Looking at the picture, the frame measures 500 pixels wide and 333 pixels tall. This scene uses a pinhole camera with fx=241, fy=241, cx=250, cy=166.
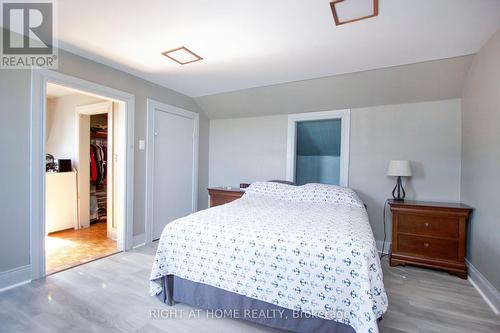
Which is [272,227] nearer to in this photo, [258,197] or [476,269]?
[258,197]

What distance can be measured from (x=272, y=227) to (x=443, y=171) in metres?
2.44

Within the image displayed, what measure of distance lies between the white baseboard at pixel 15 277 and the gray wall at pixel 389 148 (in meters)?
2.89

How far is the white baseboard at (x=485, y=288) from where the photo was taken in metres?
1.87

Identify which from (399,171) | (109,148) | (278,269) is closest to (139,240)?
(109,148)

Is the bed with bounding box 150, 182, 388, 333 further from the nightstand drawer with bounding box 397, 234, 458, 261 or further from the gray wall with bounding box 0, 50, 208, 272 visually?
the gray wall with bounding box 0, 50, 208, 272

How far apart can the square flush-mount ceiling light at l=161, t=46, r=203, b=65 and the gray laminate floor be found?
7.31ft

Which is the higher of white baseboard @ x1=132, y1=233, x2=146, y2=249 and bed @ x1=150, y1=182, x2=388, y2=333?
bed @ x1=150, y1=182, x2=388, y2=333

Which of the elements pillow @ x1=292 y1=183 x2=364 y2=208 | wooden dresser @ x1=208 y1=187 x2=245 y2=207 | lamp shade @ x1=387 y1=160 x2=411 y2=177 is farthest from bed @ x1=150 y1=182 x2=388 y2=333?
wooden dresser @ x1=208 y1=187 x2=245 y2=207

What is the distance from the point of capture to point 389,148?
3.13 metres

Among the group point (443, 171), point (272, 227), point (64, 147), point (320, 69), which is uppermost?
point (320, 69)

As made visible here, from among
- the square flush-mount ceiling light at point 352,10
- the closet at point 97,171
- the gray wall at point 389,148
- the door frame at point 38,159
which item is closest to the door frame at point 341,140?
the gray wall at point 389,148

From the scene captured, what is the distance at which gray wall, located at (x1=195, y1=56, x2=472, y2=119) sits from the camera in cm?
257

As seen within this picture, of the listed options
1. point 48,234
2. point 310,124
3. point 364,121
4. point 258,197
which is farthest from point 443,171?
point 48,234

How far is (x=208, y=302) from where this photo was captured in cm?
175
